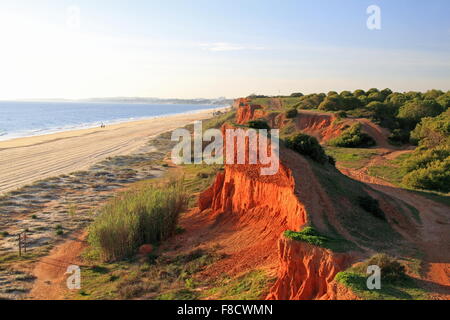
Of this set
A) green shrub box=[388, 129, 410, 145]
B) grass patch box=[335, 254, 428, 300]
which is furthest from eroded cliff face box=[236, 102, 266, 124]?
grass patch box=[335, 254, 428, 300]

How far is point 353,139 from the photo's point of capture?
4084 centimetres

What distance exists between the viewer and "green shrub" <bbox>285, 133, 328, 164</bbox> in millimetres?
18578

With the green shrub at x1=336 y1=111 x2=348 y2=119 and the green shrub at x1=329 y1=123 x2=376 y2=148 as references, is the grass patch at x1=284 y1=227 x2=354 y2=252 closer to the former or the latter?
the green shrub at x1=329 y1=123 x2=376 y2=148

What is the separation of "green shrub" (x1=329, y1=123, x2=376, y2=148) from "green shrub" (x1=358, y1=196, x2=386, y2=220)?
25.6 meters

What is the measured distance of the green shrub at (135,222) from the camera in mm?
16562

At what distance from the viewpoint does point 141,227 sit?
57.3ft

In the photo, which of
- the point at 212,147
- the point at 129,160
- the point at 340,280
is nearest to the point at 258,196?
the point at 340,280

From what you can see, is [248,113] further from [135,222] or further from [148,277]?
[148,277]

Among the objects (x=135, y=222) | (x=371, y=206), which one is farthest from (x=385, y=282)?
(x=135, y=222)

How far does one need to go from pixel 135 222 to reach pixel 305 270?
890cm

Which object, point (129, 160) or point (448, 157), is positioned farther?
point (129, 160)

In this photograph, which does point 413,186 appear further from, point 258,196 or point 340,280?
point 340,280

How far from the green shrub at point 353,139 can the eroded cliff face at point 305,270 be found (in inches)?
1256

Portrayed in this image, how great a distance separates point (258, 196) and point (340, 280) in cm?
837
